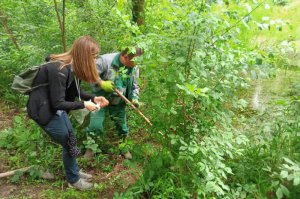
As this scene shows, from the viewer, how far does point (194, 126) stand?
8.96ft

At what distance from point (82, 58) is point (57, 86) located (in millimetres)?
349

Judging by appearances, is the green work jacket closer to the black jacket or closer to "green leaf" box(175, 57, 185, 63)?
the black jacket

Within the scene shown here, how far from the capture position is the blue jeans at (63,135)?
115 inches

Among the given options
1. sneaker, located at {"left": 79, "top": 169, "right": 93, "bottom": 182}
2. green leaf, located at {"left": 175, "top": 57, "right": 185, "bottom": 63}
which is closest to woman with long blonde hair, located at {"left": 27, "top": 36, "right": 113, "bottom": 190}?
sneaker, located at {"left": 79, "top": 169, "right": 93, "bottom": 182}

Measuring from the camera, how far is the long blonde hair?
9.21ft

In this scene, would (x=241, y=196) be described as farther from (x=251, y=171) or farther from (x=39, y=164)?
(x=39, y=164)

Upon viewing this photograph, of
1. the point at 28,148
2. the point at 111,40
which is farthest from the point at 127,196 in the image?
the point at 111,40

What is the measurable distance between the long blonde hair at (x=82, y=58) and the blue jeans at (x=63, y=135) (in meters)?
0.49

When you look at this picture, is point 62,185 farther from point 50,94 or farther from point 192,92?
point 192,92

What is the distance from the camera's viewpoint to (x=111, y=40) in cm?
448

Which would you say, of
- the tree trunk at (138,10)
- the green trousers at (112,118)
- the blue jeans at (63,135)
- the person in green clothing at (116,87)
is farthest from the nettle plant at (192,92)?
the tree trunk at (138,10)

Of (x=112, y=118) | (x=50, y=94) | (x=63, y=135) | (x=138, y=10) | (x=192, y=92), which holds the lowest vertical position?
(x=112, y=118)

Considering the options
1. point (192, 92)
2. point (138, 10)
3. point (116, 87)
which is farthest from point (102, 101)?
point (138, 10)

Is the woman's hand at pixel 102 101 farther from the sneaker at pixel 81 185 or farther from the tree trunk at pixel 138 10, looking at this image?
the tree trunk at pixel 138 10
